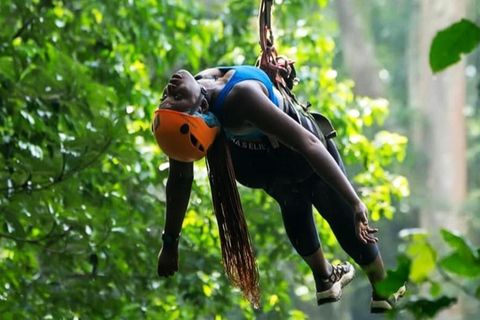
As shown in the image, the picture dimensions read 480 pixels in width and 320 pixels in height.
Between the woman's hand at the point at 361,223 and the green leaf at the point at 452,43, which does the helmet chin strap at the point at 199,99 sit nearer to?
the woman's hand at the point at 361,223

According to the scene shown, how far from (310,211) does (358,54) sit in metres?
10.2

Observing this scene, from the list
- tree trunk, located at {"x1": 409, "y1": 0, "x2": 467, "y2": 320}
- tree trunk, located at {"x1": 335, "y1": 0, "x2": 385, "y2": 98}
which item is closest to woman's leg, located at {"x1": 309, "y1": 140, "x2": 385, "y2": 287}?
tree trunk, located at {"x1": 409, "y1": 0, "x2": 467, "y2": 320}

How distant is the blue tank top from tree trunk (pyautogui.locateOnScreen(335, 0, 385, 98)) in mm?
9600

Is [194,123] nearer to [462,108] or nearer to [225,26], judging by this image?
[225,26]

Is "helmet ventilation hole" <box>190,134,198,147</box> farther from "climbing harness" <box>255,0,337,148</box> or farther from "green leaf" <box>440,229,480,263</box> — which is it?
"green leaf" <box>440,229,480,263</box>

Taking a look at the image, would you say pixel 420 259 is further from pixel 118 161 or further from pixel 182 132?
pixel 118 161

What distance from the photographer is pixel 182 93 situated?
236cm

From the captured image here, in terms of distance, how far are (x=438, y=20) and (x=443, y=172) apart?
5.60 ft

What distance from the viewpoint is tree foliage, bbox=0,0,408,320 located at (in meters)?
3.89

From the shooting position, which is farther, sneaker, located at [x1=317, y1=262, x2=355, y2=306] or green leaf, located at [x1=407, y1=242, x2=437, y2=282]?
Result: sneaker, located at [x1=317, y1=262, x2=355, y2=306]

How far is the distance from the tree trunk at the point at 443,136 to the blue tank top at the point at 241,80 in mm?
9371

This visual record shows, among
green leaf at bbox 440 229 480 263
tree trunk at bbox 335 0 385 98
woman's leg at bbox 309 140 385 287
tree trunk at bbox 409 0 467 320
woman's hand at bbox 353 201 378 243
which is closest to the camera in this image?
green leaf at bbox 440 229 480 263

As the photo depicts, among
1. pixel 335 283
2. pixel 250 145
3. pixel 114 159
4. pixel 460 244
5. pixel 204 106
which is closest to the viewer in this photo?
pixel 460 244

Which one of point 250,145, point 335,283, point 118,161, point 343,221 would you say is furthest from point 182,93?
point 118,161
